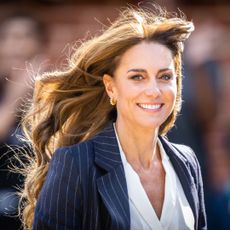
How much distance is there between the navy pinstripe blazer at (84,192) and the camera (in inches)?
197

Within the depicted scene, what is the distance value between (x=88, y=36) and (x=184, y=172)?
2.20 metres

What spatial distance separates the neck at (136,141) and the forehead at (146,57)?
0.28 metres

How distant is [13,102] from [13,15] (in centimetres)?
82

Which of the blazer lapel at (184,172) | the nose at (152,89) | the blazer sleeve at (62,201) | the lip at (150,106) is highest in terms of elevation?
the nose at (152,89)

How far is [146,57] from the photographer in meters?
5.25

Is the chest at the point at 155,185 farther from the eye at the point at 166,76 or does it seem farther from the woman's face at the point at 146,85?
the eye at the point at 166,76

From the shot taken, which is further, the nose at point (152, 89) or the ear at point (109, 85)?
the ear at point (109, 85)

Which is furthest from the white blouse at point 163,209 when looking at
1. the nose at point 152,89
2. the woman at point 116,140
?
the nose at point 152,89

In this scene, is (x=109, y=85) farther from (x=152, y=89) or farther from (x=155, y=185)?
(x=155, y=185)

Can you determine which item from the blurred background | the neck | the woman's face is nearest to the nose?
the woman's face

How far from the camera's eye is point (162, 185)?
5445 mm

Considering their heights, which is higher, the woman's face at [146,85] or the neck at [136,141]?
the woman's face at [146,85]

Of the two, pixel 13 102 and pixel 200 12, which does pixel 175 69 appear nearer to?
pixel 13 102

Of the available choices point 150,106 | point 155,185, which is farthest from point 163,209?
point 150,106
